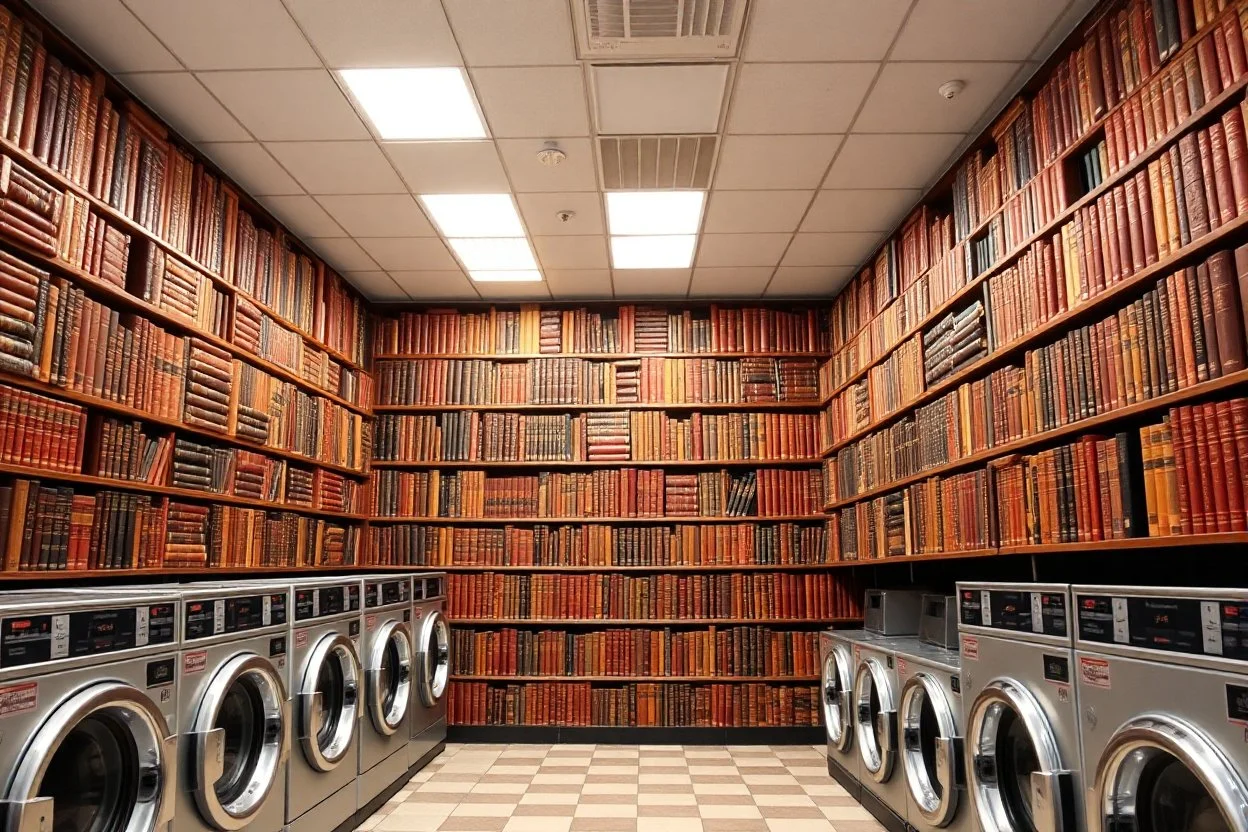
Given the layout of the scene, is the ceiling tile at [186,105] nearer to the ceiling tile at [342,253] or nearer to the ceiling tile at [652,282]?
the ceiling tile at [342,253]

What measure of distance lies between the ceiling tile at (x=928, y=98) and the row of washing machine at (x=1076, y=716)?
1.89 meters

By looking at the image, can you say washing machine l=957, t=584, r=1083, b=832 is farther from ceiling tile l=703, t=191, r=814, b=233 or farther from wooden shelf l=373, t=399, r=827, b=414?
wooden shelf l=373, t=399, r=827, b=414

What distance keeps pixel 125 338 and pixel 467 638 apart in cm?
307

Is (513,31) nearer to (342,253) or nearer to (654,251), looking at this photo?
(654,251)

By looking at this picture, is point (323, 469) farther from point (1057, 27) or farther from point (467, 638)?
point (1057, 27)

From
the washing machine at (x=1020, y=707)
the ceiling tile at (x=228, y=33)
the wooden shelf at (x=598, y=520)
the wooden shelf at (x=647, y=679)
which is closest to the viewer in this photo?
the washing machine at (x=1020, y=707)

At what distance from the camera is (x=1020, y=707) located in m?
2.21

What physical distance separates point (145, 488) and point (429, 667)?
6.99ft

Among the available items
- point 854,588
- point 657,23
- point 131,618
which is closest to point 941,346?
point 657,23

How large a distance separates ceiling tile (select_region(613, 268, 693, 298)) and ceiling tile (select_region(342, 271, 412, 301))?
149 cm

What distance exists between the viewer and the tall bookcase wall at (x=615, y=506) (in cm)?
545

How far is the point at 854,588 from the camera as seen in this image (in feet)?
18.2

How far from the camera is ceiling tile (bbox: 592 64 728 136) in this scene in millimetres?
3107

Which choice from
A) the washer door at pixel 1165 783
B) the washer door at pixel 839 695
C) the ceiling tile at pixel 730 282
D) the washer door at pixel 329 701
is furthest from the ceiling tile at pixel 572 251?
the washer door at pixel 1165 783
